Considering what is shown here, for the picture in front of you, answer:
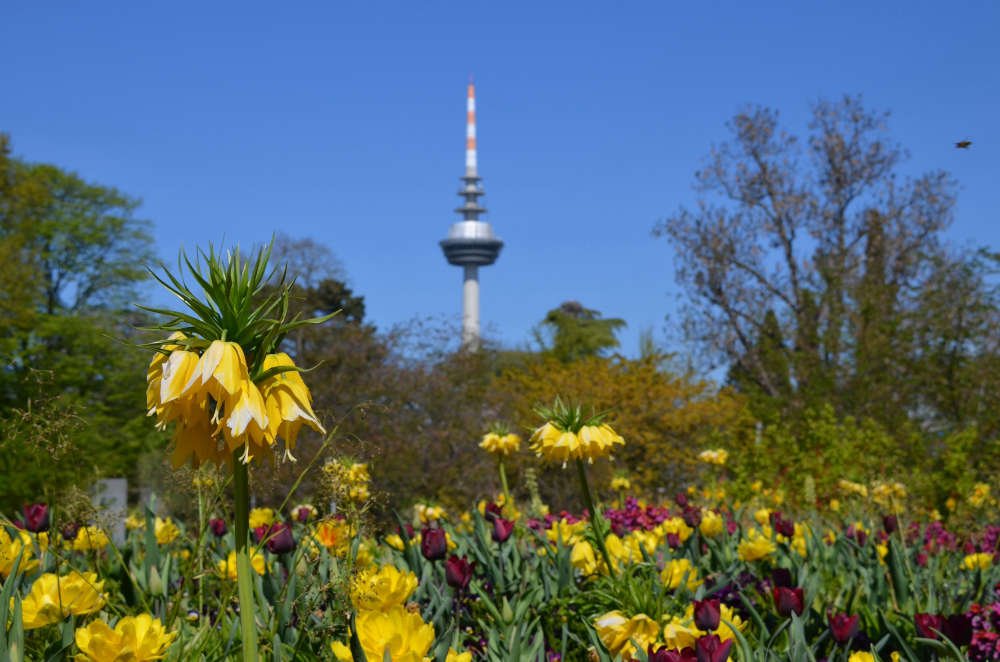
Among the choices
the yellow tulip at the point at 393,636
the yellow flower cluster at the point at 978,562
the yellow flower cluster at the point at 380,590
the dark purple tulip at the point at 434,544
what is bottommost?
the yellow tulip at the point at 393,636

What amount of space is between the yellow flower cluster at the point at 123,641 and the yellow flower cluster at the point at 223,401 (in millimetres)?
420

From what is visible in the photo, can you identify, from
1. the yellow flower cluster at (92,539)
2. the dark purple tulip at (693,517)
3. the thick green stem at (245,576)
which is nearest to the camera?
the thick green stem at (245,576)

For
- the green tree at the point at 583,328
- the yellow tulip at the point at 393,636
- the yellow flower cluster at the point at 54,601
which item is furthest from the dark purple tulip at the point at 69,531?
the green tree at the point at 583,328

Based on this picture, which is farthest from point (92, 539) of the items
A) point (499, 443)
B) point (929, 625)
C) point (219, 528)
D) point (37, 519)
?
point (499, 443)

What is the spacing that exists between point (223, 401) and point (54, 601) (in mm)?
1069

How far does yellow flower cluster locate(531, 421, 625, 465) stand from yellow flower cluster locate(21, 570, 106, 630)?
1593 millimetres

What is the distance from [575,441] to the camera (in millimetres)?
3523

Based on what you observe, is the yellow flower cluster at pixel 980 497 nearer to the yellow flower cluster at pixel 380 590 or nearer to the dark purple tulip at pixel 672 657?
the yellow flower cluster at pixel 380 590

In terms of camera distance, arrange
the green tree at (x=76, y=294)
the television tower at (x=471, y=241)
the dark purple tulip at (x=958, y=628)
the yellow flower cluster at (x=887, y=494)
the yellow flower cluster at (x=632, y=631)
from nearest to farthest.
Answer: the yellow flower cluster at (x=632, y=631) < the dark purple tulip at (x=958, y=628) < the yellow flower cluster at (x=887, y=494) < the green tree at (x=76, y=294) < the television tower at (x=471, y=241)

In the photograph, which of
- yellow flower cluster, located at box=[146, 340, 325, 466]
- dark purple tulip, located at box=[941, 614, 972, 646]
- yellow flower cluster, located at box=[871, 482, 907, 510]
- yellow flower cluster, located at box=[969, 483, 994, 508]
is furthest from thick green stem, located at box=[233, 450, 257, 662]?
yellow flower cluster, located at box=[969, 483, 994, 508]

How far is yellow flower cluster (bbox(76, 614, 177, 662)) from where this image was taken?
1989 mm

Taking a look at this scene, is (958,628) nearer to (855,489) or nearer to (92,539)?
(92,539)

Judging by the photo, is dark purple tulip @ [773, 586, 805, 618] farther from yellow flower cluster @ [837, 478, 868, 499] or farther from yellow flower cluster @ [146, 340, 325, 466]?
yellow flower cluster @ [837, 478, 868, 499]

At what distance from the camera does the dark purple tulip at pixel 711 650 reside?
187 centimetres
